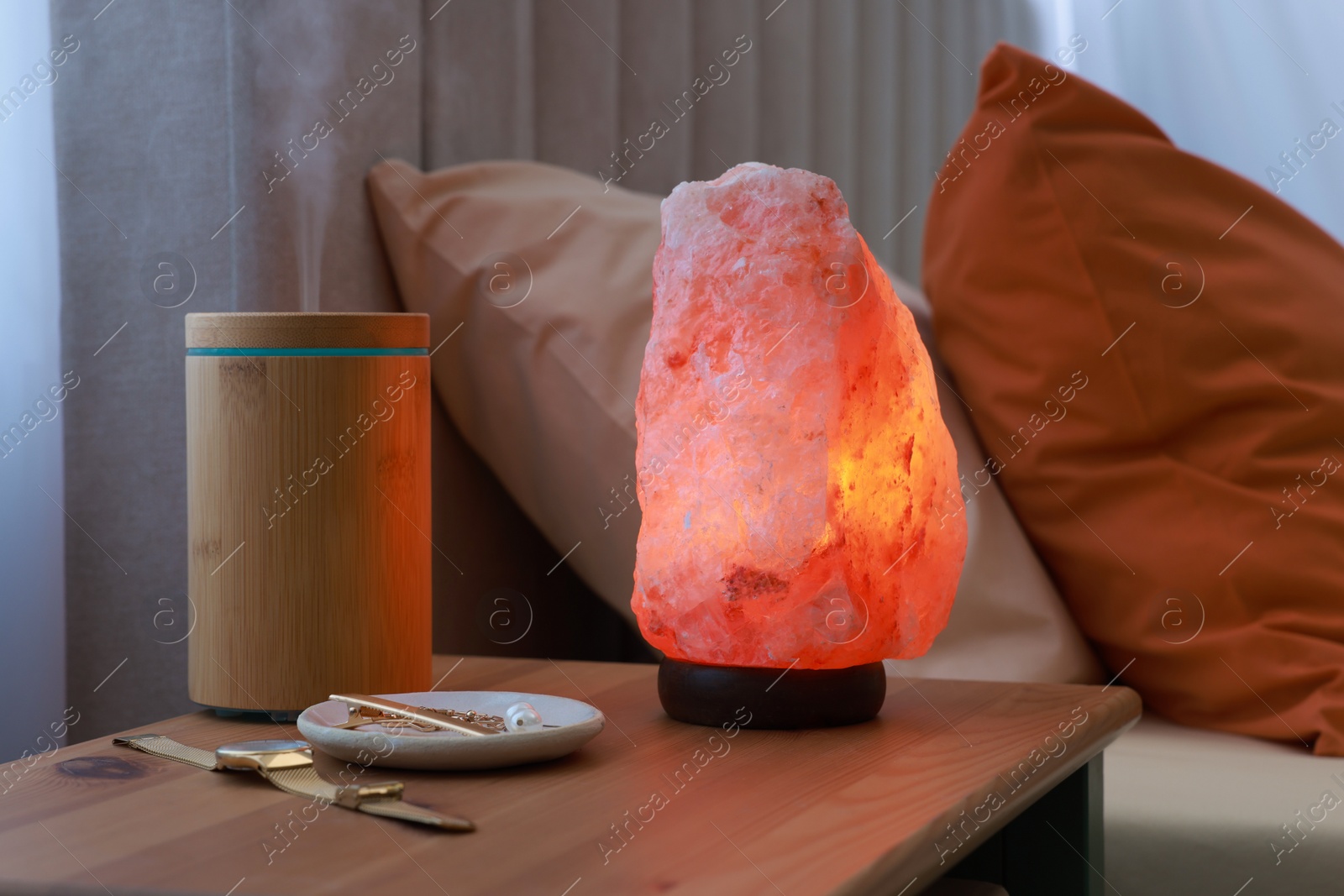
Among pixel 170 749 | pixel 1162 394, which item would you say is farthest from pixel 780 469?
pixel 1162 394

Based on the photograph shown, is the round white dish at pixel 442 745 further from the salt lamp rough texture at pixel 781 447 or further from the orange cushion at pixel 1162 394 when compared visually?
the orange cushion at pixel 1162 394

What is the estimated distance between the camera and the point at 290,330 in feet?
2.41

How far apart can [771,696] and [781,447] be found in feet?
0.47

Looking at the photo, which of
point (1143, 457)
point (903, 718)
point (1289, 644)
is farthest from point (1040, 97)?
point (903, 718)

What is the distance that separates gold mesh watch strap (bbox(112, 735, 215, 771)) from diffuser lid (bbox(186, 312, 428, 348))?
0.75ft

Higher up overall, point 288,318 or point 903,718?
point 288,318

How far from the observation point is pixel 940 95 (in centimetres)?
228

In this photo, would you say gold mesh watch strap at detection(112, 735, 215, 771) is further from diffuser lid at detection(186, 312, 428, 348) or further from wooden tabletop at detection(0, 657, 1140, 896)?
diffuser lid at detection(186, 312, 428, 348)

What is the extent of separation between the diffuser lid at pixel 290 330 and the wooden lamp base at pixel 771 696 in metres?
0.28

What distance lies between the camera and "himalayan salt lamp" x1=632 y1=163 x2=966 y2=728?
71 cm

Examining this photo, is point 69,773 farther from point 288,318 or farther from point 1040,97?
point 1040,97

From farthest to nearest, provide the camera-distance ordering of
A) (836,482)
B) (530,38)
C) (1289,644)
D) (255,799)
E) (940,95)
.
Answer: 1. (940,95)
2. (530,38)
3. (1289,644)
4. (836,482)
5. (255,799)

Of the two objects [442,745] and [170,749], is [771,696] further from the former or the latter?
[170,749]

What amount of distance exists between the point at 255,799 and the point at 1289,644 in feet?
2.72
